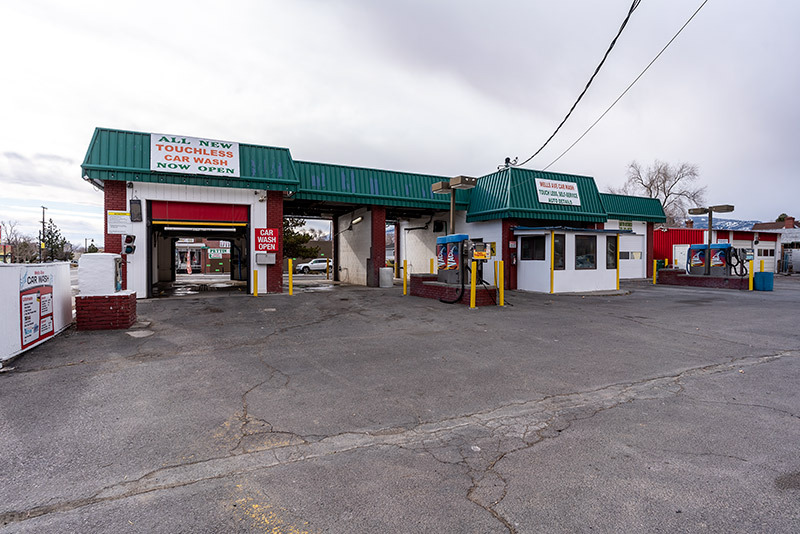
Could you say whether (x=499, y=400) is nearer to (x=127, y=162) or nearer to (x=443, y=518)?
(x=443, y=518)

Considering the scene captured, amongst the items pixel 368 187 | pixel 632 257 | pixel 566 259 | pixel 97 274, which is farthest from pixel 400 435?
pixel 632 257

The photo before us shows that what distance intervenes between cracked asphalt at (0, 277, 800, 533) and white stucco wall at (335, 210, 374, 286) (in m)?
13.3

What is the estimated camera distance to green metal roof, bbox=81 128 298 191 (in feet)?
46.2

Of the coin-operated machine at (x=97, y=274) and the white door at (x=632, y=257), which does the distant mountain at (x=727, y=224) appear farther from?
the coin-operated machine at (x=97, y=274)

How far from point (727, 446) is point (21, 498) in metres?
5.61

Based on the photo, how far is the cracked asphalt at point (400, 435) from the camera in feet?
9.10

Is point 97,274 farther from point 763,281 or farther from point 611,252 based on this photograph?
point 763,281

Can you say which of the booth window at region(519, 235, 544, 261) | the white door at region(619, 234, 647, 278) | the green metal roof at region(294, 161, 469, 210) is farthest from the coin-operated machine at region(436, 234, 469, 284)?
the white door at region(619, 234, 647, 278)

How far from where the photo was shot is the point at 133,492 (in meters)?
3.01

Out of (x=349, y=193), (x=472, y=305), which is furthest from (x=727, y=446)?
(x=349, y=193)

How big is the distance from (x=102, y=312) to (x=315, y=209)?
49.7 feet

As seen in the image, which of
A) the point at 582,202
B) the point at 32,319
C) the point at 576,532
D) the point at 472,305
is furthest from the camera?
the point at 582,202

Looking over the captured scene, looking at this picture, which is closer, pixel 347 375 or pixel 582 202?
pixel 347 375

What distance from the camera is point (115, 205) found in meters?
14.6
